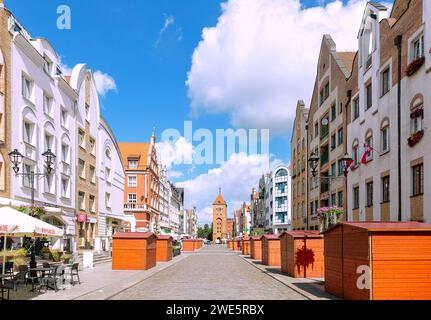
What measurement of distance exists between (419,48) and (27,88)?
21.9 m

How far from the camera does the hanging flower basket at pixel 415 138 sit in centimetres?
2141

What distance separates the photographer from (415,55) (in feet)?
76.0

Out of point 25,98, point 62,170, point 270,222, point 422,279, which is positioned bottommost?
point 270,222

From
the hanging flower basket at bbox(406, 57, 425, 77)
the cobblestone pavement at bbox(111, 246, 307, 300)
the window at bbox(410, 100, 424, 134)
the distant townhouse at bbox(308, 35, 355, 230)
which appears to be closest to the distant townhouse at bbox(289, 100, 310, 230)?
the distant townhouse at bbox(308, 35, 355, 230)

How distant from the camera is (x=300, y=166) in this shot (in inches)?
2216

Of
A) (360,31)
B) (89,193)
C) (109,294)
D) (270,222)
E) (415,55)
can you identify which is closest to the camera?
(109,294)

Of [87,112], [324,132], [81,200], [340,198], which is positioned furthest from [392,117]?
[87,112]

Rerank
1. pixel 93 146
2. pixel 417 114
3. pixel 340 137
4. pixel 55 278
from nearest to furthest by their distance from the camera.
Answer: pixel 55 278 → pixel 417 114 → pixel 340 137 → pixel 93 146

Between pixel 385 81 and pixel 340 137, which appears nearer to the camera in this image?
pixel 385 81

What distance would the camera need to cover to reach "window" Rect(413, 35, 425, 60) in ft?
72.8

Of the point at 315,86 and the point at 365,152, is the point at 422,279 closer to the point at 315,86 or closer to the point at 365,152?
the point at 365,152

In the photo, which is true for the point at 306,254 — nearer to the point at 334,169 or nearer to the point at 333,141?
the point at 334,169

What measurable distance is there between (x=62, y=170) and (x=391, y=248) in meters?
28.6

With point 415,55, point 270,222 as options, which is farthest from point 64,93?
point 270,222
